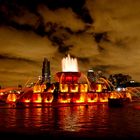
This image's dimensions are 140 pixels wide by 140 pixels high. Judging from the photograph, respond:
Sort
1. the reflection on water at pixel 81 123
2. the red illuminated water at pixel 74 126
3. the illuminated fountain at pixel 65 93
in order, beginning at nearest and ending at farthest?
the red illuminated water at pixel 74 126, the reflection on water at pixel 81 123, the illuminated fountain at pixel 65 93

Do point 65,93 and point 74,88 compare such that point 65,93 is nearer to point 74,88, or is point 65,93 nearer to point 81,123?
point 74,88

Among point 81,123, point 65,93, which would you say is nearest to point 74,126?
point 81,123

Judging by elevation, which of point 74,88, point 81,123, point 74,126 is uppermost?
point 74,88

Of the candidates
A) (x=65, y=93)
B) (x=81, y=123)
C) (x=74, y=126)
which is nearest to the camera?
(x=74, y=126)

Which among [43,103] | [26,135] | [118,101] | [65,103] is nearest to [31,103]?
[43,103]

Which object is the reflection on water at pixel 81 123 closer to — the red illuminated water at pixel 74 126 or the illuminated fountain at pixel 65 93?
the red illuminated water at pixel 74 126

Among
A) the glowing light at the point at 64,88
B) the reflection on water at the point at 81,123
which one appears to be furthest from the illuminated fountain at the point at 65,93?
the reflection on water at the point at 81,123

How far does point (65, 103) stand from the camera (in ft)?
171

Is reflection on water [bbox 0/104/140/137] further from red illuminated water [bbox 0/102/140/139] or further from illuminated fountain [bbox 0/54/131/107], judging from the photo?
illuminated fountain [bbox 0/54/131/107]

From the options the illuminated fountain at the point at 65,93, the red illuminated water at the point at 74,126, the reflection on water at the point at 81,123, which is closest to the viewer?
the red illuminated water at the point at 74,126

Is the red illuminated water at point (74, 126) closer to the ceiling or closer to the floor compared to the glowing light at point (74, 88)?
closer to the floor

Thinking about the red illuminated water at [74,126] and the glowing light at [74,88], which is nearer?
the red illuminated water at [74,126]

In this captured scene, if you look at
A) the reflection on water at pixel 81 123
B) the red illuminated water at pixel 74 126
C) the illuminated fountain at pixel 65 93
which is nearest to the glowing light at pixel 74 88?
the illuminated fountain at pixel 65 93

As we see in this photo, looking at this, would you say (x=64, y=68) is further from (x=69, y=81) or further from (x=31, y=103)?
(x=31, y=103)
